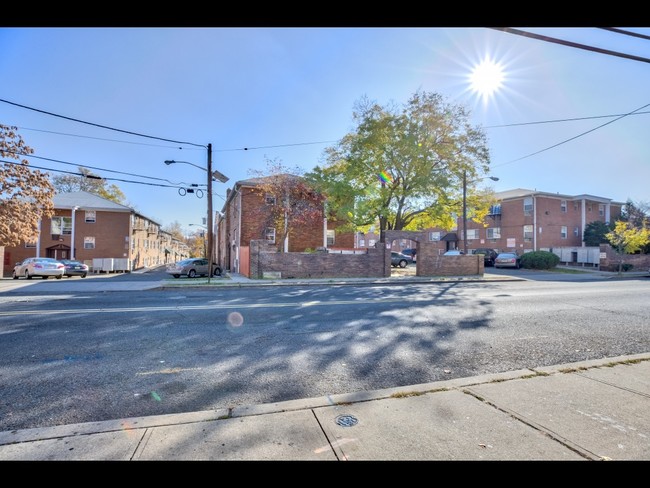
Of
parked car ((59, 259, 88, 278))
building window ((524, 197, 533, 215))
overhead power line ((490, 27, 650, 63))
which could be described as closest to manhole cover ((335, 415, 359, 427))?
overhead power line ((490, 27, 650, 63))

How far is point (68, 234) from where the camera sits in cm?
3728

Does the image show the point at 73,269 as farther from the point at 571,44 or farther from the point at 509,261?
the point at 509,261

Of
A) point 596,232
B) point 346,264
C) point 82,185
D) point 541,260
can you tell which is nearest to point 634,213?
point 596,232

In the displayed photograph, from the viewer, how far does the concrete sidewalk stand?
2.68m

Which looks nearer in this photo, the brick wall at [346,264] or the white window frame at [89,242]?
the brick wall at [346,264]

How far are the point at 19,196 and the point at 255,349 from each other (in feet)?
116

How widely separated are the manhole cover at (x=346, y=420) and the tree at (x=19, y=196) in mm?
34503

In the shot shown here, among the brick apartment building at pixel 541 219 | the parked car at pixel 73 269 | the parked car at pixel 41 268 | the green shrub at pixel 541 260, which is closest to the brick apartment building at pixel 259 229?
the parked car at pixel 73 269

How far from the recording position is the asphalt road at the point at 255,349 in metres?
3.96

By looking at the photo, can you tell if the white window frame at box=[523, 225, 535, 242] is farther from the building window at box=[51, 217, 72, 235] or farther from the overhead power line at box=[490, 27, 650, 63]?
the building window at box=[51, 217, 72, 235]

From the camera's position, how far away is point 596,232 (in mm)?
39938

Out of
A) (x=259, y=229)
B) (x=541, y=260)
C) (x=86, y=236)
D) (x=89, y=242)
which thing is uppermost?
(x=259, y=229)

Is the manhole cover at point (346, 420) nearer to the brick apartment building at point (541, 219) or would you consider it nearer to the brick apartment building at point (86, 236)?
the brick apartment building at point (541, 219)
